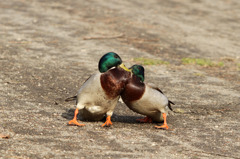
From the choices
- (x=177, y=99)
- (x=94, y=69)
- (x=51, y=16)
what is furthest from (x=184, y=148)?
(x=51, y=16)

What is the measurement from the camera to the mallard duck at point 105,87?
21.5 feet

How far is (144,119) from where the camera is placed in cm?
737

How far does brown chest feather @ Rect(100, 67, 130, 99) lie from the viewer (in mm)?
6531

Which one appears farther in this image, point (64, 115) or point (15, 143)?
point (64, 115)

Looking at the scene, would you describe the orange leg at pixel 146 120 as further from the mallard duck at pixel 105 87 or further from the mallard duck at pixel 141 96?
the mallard duck at pixel 105 87

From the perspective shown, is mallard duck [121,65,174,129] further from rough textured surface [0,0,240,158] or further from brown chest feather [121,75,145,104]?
rough textured surface [0,0,240,158]

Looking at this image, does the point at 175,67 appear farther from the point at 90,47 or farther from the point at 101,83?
the point at 101,83

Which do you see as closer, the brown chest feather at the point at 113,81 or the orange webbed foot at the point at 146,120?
the brown chest feather at the point at 113,81

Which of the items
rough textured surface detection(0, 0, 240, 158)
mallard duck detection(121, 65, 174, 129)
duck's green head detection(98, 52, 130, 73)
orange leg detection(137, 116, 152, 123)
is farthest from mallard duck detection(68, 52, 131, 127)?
orange leg detection(137, 116, 152, 123)

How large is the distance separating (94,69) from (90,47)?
2.45 m

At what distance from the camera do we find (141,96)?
6.71 metres

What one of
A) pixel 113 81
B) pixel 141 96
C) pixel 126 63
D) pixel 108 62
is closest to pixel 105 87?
pixel 113 81

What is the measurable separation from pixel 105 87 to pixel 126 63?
17.9ft

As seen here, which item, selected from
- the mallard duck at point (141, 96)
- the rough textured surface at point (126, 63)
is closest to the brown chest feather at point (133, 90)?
the mallard duck at point (141, 96)
